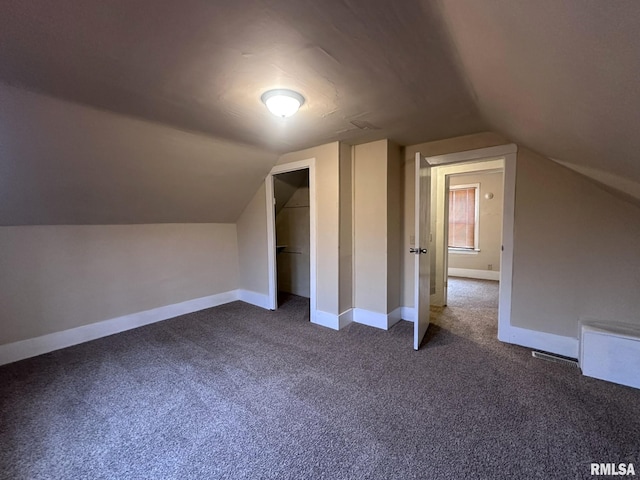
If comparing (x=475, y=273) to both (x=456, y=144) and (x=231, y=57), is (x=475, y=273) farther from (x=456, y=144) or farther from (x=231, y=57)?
(x=231, y=57)

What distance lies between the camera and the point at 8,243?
8.42 ft

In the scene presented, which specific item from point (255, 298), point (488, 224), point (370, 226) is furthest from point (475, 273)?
point (255, 298)

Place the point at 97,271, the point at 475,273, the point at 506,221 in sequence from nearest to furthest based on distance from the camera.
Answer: the point at 506,221 < the point at 97,271 < the point at 475,273

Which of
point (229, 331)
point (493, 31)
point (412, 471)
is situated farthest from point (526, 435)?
point (229, 331)

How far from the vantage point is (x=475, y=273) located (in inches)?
231

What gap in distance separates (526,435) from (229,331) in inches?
111

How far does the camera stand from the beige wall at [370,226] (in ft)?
10.2

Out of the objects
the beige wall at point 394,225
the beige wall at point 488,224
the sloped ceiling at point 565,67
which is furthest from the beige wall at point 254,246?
the beige wall at point 488,224

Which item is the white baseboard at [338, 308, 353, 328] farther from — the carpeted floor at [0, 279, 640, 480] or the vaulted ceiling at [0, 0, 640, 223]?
the vaulted ceiling at [0, 0, 640, 223]

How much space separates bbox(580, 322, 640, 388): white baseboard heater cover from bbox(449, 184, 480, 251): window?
3915 mm

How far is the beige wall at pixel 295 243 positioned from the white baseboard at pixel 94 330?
49.4 inches

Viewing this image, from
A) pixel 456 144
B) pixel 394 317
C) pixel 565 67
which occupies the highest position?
pixel 456 144

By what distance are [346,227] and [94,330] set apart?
10.3 ft

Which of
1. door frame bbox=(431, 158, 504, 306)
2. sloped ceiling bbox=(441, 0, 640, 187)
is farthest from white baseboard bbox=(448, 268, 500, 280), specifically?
sloped ceiling bbox=(441, 0, 640, 187)
